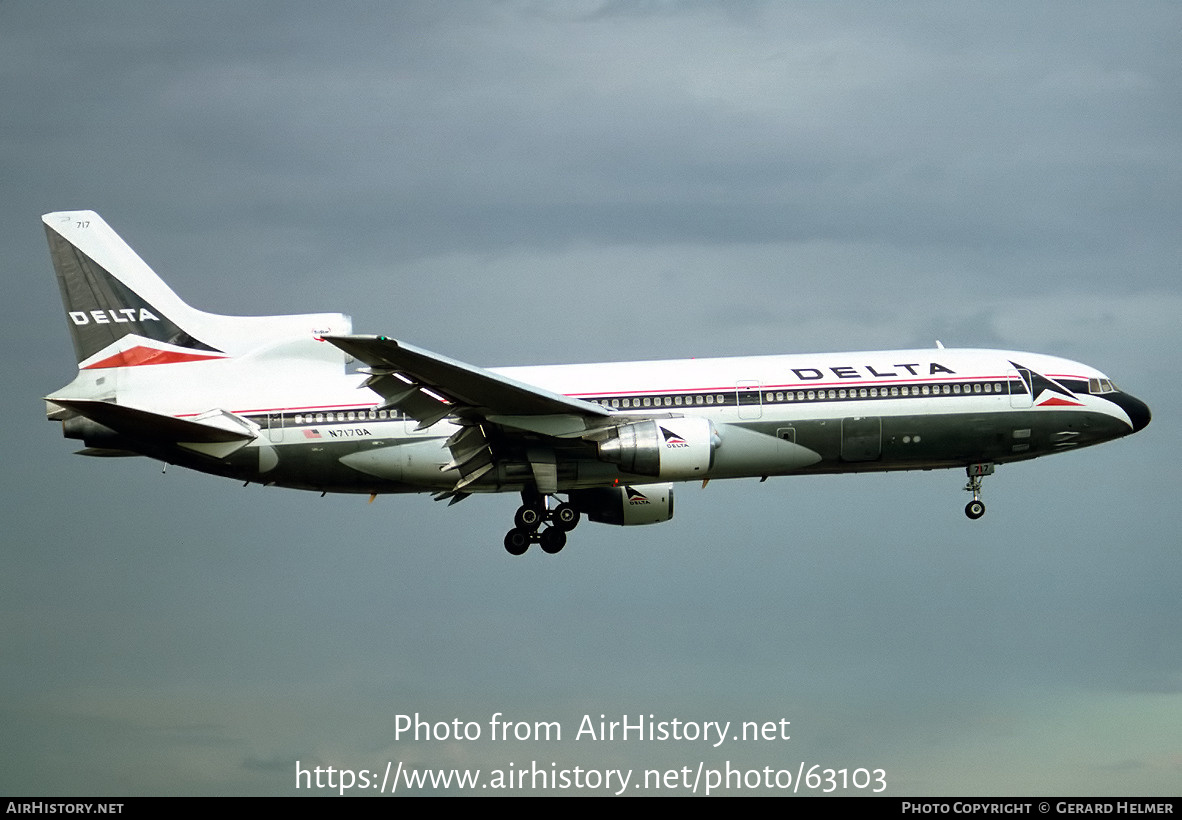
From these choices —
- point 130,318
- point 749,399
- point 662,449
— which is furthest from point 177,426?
point 749,399

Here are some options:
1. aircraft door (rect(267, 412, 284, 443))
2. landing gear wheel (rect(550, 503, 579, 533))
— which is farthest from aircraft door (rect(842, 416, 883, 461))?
aircraft door (rect(267, 412, 284, 443))

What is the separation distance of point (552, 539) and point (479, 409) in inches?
221

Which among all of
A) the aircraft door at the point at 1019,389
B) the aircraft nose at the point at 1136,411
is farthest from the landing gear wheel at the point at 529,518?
the aircraft nose at the point at 1136,411

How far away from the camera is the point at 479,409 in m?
43.7

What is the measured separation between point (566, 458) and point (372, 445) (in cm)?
575

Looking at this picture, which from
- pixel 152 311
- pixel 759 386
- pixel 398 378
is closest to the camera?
pixel 398 378

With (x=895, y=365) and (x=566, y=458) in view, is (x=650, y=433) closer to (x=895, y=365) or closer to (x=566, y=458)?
(x=566, y=458)

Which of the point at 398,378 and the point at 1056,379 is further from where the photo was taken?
the point at 1056,379

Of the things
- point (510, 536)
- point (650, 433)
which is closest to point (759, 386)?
point (650, 433)

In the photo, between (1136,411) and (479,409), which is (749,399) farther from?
(1136,411)

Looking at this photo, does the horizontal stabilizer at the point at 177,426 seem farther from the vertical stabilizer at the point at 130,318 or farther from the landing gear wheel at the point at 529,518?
the landing gear wheel at the point at 529,518

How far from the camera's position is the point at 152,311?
4769 cm

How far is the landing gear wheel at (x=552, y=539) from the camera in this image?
4706 centimetres

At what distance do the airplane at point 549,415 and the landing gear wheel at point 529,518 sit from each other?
43 millimetres
